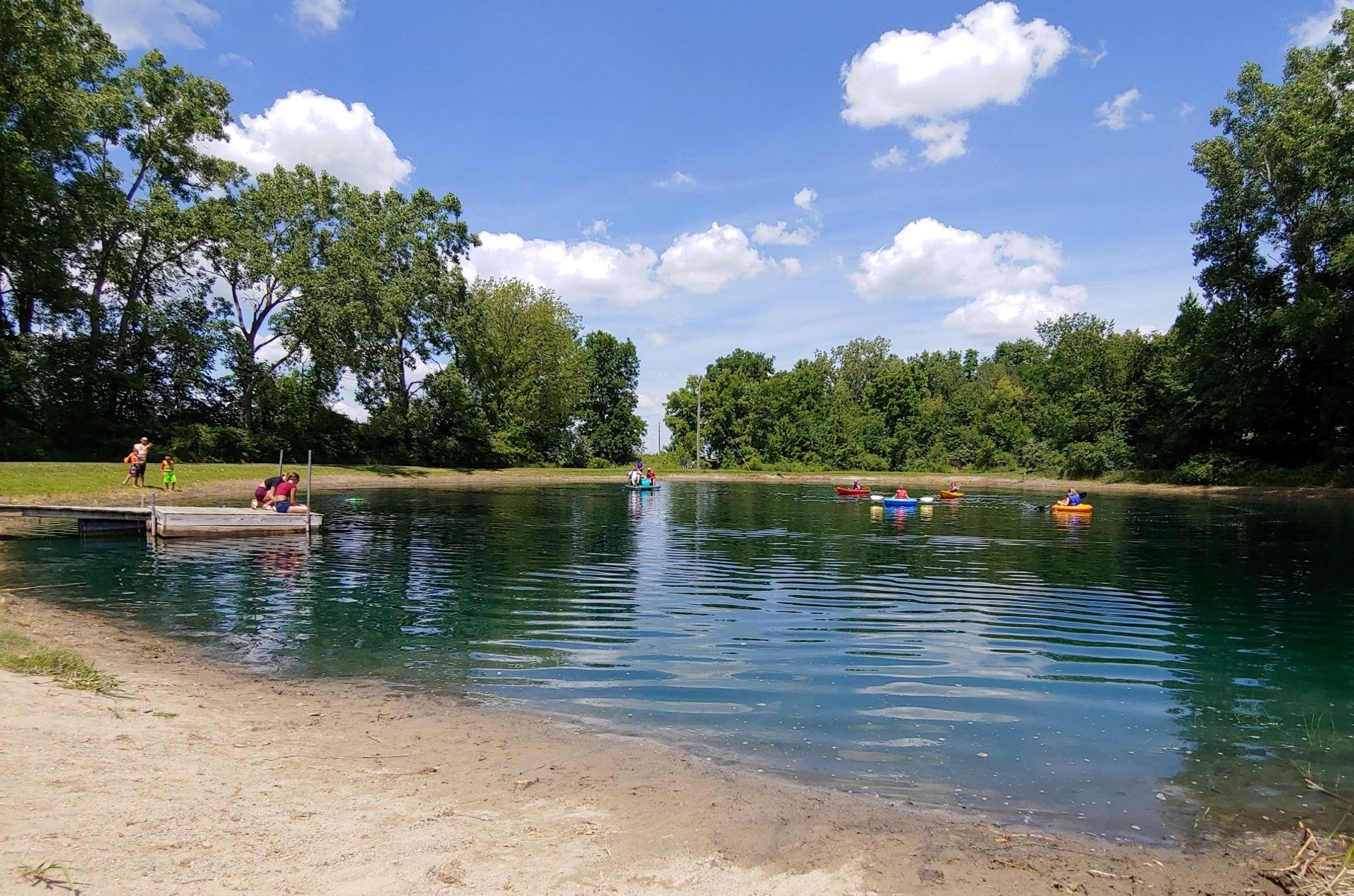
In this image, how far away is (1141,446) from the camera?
67.1 m

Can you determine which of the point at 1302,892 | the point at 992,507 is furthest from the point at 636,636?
the point at 992,507

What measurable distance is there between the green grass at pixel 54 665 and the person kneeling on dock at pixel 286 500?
59.8 feet

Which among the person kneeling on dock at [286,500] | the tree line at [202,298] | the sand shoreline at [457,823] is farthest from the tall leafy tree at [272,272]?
the sand shoreline at [457,823]

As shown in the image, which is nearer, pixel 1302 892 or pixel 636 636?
pixel 1302 892

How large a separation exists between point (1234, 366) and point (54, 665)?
6920 centimetres

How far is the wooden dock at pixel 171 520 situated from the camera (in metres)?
24.5

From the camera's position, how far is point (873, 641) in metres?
13.2

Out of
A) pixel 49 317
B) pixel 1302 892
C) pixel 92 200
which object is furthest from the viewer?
pixel 49 317

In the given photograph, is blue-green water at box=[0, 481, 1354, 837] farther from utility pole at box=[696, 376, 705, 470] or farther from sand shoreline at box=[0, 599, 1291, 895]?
utility pole at box=[696, 376, 705, 470]

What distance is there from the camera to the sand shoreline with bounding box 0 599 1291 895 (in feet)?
15.8

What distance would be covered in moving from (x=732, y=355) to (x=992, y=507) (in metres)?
79.4

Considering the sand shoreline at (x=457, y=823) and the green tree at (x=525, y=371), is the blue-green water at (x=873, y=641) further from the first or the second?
the green tree at (x=525, y=371)

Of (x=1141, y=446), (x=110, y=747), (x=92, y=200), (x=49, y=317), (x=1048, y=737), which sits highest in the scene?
(x=92, y=200)

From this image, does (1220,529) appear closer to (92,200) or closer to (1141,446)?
(1141,446)
